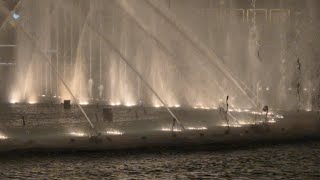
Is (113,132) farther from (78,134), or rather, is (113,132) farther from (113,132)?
(78,134)

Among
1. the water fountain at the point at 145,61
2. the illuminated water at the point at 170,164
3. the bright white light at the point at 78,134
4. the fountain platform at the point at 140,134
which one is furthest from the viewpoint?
the water fountain at the point at 145,61

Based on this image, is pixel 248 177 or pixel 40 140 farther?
pixel 40 140

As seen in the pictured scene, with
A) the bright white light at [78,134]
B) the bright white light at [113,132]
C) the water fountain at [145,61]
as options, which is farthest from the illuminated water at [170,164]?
the water fountain at [145,61]

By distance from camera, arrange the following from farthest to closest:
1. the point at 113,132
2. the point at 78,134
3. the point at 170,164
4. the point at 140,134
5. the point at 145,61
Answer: the point at 145,61
the point at 113,132
the point at 140,134
the point at 78,134
the point at 170,164

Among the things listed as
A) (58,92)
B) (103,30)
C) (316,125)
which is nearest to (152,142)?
(316,125)

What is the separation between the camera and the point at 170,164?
20172mm

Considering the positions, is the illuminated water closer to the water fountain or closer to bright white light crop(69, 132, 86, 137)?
bright white light crop(69, 132, 86, 137)

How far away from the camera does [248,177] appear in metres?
17.9

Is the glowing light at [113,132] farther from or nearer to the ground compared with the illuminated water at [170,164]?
farther from the ground

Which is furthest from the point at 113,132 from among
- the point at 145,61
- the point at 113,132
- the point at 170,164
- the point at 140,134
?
the point at 145,61

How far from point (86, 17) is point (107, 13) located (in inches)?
364

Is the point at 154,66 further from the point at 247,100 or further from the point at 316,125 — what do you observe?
the point at 316,125

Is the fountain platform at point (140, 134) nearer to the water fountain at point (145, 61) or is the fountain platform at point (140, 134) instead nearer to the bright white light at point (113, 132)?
the bright white light at point (113, 132)

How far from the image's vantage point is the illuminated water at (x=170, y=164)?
18.2 metres
